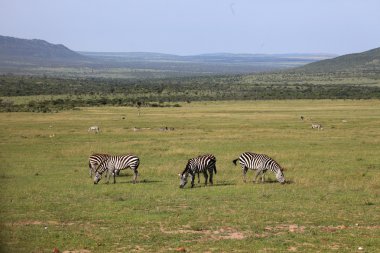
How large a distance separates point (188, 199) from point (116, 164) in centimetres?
490

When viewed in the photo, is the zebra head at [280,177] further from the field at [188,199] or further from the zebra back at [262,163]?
the field at [188,199]

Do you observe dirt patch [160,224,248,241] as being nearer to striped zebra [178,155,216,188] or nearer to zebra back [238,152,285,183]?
striped zebra [178,155,216,188]

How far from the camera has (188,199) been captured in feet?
61.1

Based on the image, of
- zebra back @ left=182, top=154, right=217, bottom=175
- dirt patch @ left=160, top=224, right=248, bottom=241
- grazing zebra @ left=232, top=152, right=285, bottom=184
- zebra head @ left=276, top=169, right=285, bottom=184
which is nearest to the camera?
dirt patch @ left=160, top=224, right=248, bottom=241

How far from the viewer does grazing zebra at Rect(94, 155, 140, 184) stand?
73.0 ft

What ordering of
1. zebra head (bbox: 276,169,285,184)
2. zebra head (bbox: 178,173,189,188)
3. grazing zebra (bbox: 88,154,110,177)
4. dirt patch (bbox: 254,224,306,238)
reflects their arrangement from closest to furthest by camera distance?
dirt patch (bbox: 254,224,306,238), zebra head (bbox: 178,173,189,188), zebra head (bbox: 276,169,285,184), grazing zebra (bbox: 88,154,110,177)

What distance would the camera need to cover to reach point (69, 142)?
38.3 m

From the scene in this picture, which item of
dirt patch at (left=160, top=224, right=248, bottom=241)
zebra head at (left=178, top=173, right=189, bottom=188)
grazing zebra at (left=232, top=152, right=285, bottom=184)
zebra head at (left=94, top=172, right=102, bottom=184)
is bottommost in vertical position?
zebra head at (left=94, top=172, right=102, bottom=184)

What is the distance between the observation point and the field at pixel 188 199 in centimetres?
1357

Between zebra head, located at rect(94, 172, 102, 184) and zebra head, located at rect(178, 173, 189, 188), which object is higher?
zebra head, located at rect(178, 173, 189, 188)

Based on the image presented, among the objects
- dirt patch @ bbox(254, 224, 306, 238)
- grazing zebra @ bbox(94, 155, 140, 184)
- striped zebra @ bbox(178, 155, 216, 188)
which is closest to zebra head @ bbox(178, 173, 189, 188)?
striped zebra @ bbox(178, 155, 216, 188)

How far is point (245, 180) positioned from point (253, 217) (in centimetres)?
670

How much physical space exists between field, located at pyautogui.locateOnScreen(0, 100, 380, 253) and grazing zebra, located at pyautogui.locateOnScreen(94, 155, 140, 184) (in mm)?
623

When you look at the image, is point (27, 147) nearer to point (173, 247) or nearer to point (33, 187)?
point (33, 187)
